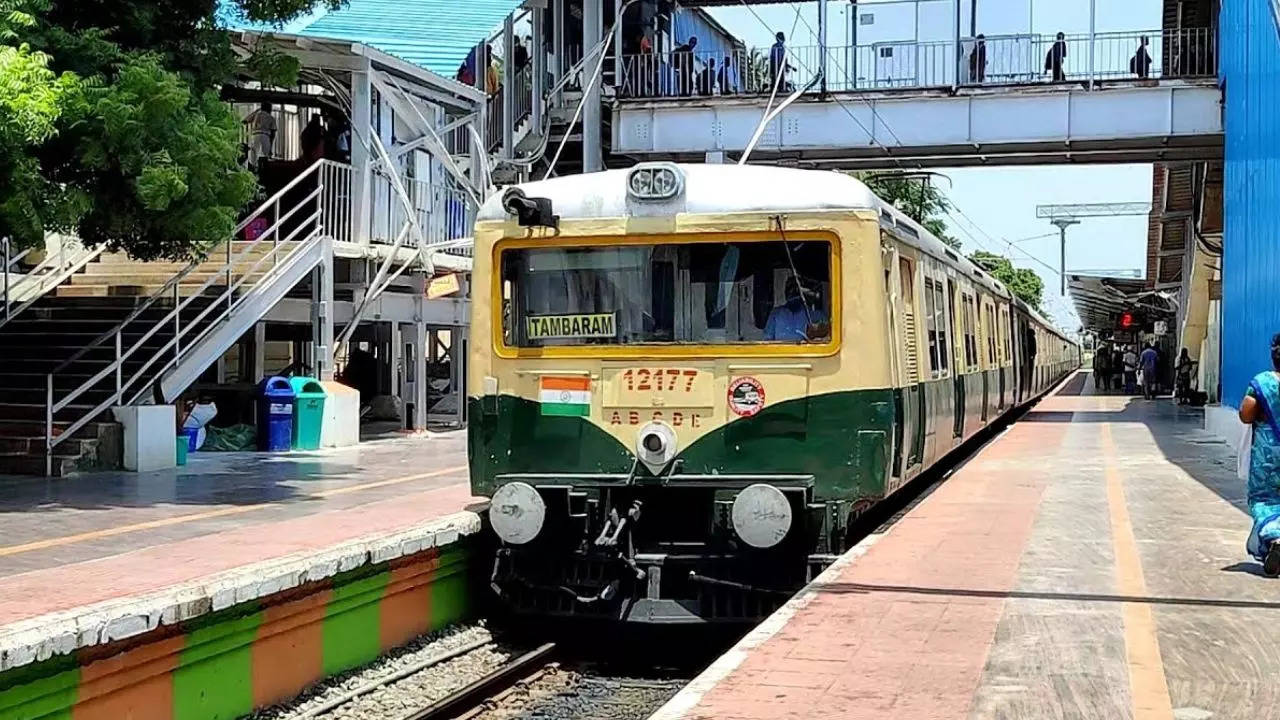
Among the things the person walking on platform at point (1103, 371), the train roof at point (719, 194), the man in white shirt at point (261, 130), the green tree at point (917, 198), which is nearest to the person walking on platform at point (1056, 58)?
the green tree at point (917, 198)

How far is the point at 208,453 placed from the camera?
55.3 ft

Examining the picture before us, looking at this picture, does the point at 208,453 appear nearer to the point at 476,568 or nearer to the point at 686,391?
the point at 476,568

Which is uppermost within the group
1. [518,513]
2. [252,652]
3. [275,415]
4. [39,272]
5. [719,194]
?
[39,272]

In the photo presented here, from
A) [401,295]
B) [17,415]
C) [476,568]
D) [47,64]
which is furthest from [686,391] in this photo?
[401,295]

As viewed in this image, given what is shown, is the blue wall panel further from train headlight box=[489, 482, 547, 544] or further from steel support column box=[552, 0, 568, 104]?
steel support column box=[552, 0, 568, 104]

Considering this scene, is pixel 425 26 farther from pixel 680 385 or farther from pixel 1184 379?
pixel 1184 379

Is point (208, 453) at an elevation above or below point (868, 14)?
below

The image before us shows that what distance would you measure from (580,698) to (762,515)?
1.61 m

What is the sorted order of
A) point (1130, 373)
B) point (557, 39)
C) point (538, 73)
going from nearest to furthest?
point (538, 73) < point (557, 39) < point (1130, 373)

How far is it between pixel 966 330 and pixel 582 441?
258 inches

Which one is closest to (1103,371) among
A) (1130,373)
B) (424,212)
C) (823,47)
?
(1130,373)

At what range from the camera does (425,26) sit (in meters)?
20.6

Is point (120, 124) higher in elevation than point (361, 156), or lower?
lower

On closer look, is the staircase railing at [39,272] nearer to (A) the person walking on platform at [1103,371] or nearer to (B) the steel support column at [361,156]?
(B) the steel support column at [361,156]
